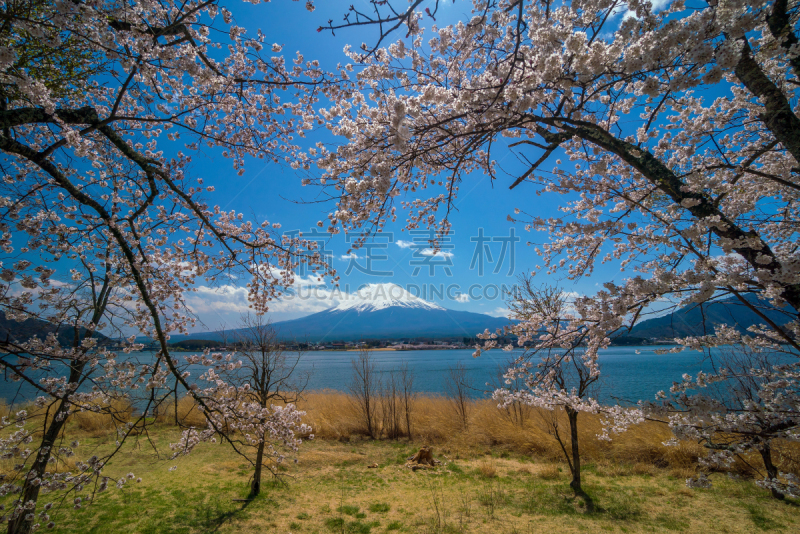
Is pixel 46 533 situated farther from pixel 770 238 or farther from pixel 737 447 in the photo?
pixel 770 238

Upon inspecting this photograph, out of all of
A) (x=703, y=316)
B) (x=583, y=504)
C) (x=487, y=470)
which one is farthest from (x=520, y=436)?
(x=703, y=316)

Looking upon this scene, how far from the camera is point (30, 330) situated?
7.35 feet

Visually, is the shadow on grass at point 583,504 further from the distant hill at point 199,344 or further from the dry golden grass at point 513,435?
the distant hill at point 199,344

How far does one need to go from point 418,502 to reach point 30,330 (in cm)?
581

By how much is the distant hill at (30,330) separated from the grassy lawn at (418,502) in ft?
12.3

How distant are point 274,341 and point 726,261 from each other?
777 centimetres

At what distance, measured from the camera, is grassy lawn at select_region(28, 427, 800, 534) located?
4.71 m

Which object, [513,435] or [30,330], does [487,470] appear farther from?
[30,330]

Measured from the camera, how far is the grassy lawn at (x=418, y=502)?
15.5 ft

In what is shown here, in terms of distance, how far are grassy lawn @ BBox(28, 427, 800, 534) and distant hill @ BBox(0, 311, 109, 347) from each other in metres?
3.74

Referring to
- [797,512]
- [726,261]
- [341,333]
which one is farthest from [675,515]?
[341,333]

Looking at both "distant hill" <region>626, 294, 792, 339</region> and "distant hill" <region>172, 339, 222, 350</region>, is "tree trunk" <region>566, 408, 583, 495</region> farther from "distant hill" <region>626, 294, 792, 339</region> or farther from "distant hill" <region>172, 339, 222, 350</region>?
"distant hill" <region>172, 339, 222, 350</region>

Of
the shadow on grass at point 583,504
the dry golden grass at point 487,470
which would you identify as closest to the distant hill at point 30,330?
the shadow on grass at point 583,504

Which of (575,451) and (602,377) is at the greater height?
(575,451)
